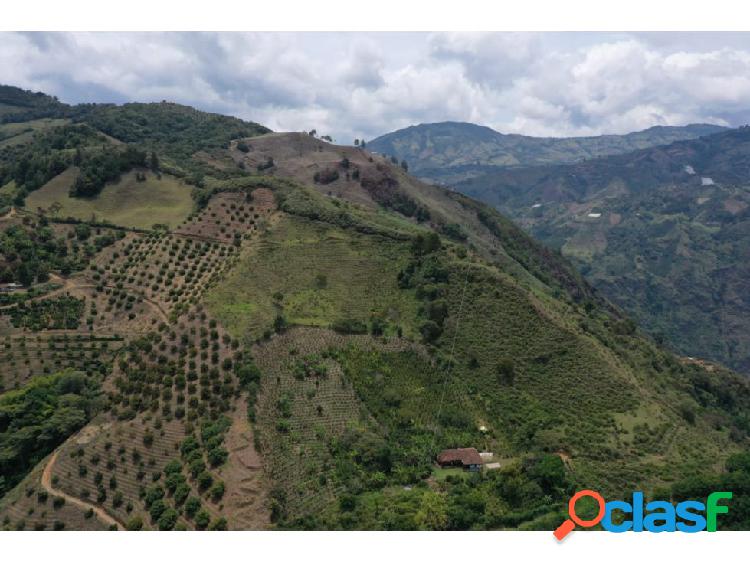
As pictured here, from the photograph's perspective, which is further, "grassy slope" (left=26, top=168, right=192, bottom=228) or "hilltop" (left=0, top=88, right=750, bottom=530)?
"grassy slope" (left=26, top=168, right=192, bottom=228)

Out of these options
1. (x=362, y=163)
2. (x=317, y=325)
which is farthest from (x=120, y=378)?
(x=362, y=163)

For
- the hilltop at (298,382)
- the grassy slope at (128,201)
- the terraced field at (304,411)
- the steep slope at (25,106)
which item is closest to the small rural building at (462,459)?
the hilltop at (298,382)

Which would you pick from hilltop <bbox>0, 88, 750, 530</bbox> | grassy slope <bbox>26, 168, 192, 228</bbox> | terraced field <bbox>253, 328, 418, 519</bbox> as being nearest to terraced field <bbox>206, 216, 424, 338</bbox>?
hilltop <bbox>0, 88, 750, 530</bbox>

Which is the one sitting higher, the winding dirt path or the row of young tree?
the row of young tree

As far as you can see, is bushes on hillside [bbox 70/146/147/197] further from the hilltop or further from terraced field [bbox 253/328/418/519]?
terraced field [bbox 253/328/418/519]

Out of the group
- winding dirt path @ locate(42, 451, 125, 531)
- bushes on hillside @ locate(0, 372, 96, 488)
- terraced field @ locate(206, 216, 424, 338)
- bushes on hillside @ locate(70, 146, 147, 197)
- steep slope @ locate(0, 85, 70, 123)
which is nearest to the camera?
winding dirt path @ locate(42, 451, 125, 531)

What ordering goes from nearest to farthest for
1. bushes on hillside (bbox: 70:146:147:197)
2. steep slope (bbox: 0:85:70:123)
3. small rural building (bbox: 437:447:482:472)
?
small rural building (bbox: 437:447:482:472), bushes on hillside (bbox: 70:146:147:197), steep slope (bbox: 0:85:70:123)

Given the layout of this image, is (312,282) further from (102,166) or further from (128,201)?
(102,166)

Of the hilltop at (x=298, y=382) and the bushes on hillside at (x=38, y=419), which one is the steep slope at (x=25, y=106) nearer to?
the hilltop at (x=298, y=382)

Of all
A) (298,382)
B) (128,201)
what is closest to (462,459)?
(298,382)
